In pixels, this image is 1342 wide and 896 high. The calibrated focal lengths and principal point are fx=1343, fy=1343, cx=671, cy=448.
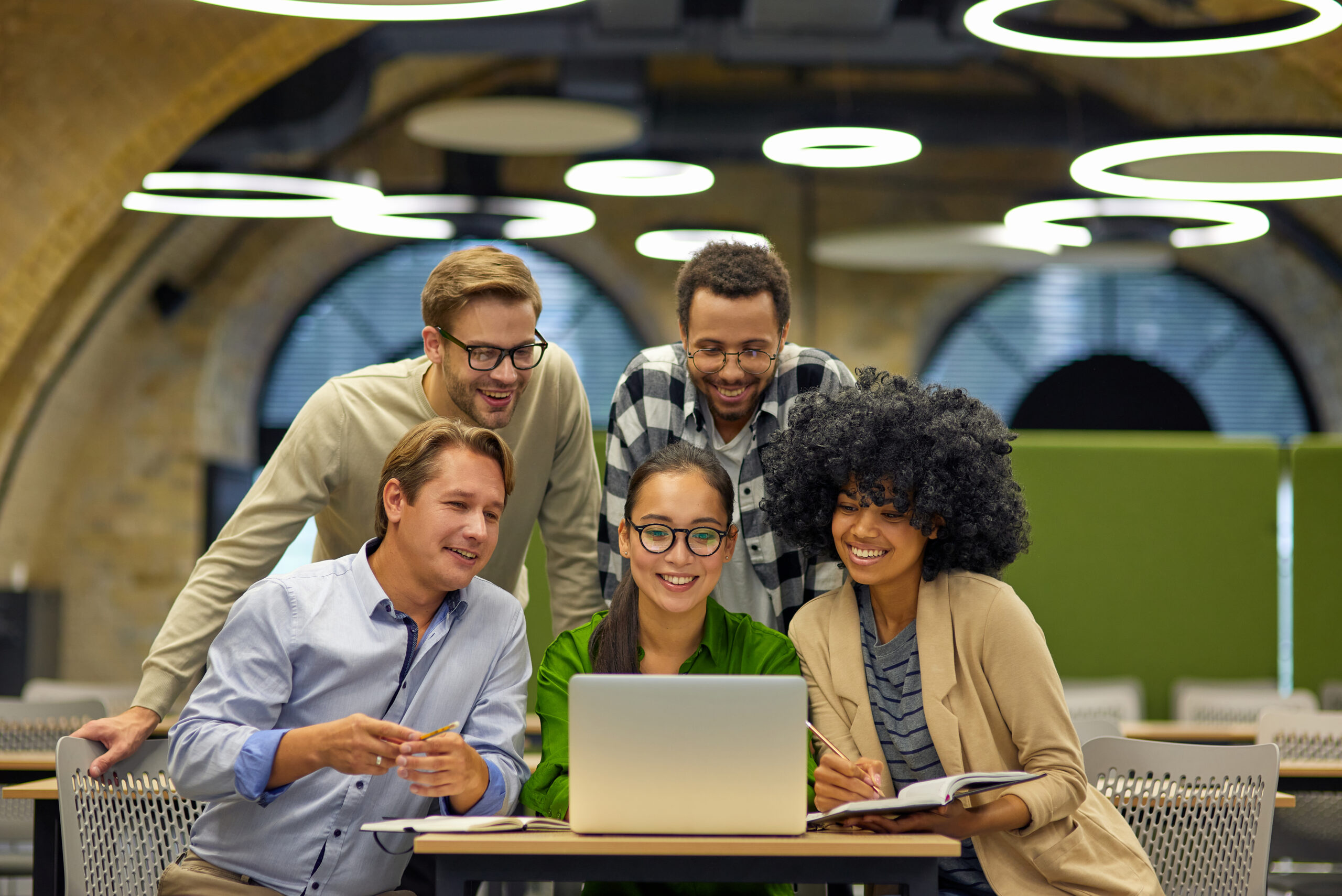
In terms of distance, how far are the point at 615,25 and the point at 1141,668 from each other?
4624 mm

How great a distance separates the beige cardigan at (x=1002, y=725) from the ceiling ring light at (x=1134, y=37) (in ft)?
10.4

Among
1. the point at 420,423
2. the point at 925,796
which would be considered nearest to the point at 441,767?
the point at 925,796

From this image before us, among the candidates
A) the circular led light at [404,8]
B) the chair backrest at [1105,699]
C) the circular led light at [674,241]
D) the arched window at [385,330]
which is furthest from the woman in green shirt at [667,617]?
the arched window at [385,330]

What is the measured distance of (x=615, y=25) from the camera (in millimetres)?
7902

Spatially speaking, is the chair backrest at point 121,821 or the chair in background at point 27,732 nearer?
the chair backrest at point 121,821

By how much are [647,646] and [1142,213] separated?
19.9 feet

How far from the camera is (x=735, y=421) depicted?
3.02 metres

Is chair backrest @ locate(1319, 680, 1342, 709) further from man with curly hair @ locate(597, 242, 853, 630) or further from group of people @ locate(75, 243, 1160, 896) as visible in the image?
group of people @ locate(75, 243, 1160, 896)

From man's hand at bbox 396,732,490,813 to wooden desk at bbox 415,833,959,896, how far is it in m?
0.17

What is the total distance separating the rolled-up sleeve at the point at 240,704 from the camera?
7.33ft

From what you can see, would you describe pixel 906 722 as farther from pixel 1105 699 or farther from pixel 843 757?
pixel 1105 699

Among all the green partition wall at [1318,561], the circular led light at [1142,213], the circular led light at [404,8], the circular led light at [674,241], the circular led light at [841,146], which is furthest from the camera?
the circular led light at [674,241]

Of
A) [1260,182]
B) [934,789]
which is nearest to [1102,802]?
[934,789]

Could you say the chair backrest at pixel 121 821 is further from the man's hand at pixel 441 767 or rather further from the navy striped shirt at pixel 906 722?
the navy striped shirt at pixel 906 722
